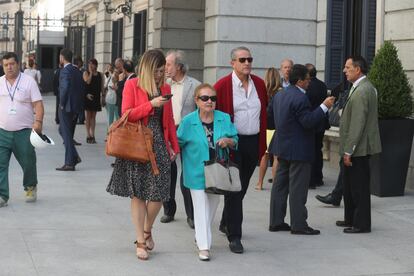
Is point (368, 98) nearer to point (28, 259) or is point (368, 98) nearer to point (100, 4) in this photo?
point (28, 259)

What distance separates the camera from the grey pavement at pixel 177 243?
6621 mm

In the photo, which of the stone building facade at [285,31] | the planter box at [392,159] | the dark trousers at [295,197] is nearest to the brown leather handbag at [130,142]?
the dark trousers at [295,197]

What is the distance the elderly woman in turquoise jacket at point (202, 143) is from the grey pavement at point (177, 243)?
0.31m

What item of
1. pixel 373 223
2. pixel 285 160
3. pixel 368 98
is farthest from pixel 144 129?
pixel 373 223

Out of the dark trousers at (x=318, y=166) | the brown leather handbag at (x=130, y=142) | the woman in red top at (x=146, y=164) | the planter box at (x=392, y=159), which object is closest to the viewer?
the brown leather handbag at (x=130, y=142)

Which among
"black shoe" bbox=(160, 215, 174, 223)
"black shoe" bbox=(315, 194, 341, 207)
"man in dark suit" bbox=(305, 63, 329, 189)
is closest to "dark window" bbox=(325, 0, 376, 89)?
"man in dark suit" bbox=(305, 63, 329, 189)

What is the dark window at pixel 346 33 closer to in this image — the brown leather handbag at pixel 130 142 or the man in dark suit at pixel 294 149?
the man in dark suit at pixel 294 149

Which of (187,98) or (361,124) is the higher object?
(187,98)

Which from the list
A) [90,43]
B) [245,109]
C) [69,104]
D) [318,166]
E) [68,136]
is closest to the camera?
[245,109]

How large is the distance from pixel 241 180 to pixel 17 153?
118 inches

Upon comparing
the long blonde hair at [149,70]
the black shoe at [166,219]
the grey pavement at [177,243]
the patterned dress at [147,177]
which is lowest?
the grey pavement at [177,243]

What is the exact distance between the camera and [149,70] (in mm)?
6746

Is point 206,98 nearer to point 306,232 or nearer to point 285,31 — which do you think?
point 306,232

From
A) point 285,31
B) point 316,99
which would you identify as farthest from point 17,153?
point 285,31
